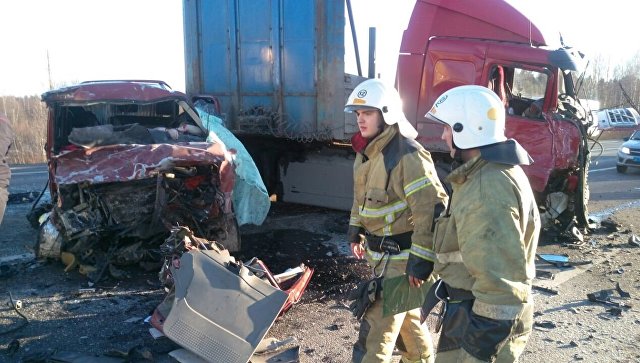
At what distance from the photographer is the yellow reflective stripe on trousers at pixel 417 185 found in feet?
8.17

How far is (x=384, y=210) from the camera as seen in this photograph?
265 cm

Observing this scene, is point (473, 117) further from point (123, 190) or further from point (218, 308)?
point (123, 190)

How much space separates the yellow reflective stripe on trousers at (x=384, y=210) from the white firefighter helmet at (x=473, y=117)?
607mm

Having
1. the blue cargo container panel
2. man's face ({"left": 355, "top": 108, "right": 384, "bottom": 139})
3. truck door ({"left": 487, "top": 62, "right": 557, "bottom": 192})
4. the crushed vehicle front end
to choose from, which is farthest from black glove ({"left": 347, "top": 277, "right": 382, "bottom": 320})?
the blue cargo container panel

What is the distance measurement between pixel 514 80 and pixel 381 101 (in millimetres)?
4600

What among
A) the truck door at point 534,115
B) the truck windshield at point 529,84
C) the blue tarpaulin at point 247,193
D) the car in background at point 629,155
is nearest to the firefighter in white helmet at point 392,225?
the blue tarpaulin at point 247,193

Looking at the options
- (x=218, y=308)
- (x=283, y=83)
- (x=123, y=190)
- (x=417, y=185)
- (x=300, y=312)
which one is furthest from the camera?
(x=283, y=83)

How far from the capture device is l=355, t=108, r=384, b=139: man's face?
8.79 ft

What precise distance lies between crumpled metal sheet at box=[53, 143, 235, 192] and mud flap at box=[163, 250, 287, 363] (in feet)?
5.29

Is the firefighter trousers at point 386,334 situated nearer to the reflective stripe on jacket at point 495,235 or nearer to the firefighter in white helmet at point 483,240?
the firefighter in white helmet at point 483,240

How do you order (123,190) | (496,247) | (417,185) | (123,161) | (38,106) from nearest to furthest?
1. (496,247)
2. (417,185)
3. (123,161)
4. (123,190)
5. (38,106)

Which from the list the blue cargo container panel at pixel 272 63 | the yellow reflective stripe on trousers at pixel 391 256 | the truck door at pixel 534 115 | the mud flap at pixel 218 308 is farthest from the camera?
the blue cargo container panel at pixel 272 63

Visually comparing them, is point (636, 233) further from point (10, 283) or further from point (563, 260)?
point (10, 283)

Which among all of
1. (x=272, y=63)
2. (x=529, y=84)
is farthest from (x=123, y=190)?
(x=529, y=84)
